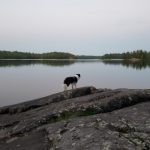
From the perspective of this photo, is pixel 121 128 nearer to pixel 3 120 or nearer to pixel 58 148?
pixel 58 148

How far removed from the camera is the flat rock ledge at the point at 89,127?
8.09 metres

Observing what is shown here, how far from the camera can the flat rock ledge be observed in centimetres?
809

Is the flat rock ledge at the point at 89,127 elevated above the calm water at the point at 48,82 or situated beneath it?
elevated above

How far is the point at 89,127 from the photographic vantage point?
9.09 m

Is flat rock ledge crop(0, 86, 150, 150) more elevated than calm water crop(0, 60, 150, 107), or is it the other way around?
flat rock ledge crop(0, 86, 150, 150)

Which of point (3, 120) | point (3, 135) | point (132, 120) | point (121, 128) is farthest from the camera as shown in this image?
point (3, 120)

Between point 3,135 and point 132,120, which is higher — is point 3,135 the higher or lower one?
the lower one

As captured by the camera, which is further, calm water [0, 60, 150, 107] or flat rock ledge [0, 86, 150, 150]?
calm water [0, 60, 150, 107]

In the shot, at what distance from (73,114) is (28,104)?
4.88 meters

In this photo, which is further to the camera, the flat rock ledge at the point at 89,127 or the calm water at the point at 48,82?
the calm water at the point at 48,82

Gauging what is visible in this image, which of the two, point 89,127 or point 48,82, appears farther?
point 48,82

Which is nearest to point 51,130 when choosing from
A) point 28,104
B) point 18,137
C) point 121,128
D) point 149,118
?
point 18,137

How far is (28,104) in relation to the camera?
51.6 feet

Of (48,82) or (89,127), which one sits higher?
(89,127)
